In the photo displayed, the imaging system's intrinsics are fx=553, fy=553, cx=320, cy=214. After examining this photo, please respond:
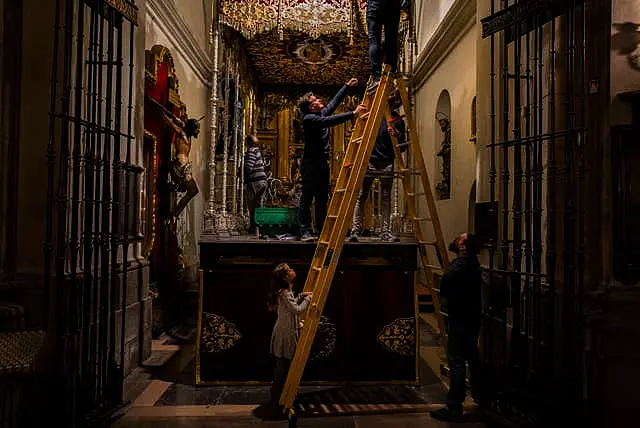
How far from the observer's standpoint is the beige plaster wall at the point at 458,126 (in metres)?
8.02

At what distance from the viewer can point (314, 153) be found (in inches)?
224

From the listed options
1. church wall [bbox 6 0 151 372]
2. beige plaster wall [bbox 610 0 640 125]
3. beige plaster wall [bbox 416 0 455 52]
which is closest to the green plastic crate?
church wall [bbox 6 0 151 372]

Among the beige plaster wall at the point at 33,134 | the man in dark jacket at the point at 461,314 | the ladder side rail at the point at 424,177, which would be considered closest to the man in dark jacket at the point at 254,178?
the ladder side rail at the point at 424,177

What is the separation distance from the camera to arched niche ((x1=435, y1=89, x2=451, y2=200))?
941 centimetres

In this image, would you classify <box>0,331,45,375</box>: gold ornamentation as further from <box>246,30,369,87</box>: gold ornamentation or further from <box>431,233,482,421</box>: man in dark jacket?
<box>246,30,369,87</box>: gold ornamentation

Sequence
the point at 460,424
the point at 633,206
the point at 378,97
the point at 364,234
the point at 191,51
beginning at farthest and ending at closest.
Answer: the point at 191,51 → the point at 364,234 → the point at 378,97 → the point at 460,424 → the point at 633,206

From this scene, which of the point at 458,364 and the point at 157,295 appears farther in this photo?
the point at 157,295

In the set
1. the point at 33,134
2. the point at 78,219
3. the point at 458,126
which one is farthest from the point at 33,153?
the point at 458,126

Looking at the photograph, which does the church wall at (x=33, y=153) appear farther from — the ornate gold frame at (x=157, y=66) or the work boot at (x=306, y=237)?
the ornate gold frame at (x=157, y=66)

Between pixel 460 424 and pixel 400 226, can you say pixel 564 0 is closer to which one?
pixel 460 424

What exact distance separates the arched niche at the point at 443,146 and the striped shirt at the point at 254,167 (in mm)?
3125

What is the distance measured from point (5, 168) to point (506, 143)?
3.92 m

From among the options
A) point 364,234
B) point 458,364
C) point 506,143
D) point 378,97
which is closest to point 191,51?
point 364,234

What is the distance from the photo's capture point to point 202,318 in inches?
208
